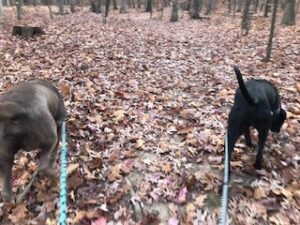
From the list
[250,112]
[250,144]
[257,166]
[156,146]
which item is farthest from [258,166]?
[156,146]

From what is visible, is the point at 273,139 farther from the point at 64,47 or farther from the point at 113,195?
the point at 64,47

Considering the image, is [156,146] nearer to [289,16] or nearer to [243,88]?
[243,88]

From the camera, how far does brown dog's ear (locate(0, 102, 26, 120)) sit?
11.2 ft

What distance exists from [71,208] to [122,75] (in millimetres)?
5853

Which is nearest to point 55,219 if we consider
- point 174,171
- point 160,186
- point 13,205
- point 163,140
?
point 13,205

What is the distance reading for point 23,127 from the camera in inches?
140

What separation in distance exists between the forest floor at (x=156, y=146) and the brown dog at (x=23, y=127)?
72 cm

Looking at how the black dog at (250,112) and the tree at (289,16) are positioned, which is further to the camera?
the tree at (289,16)

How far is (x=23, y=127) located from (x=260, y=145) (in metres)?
2.79

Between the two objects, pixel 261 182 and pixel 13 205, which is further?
pixel 261 182

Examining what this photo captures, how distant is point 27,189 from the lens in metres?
4.44

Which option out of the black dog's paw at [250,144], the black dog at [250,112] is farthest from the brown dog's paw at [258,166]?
the black dog's paw at [250,144]

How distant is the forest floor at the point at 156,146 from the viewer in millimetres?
4125

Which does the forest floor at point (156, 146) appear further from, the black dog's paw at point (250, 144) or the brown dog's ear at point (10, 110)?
Answer: the brown dog's ear at point (10, 110)
